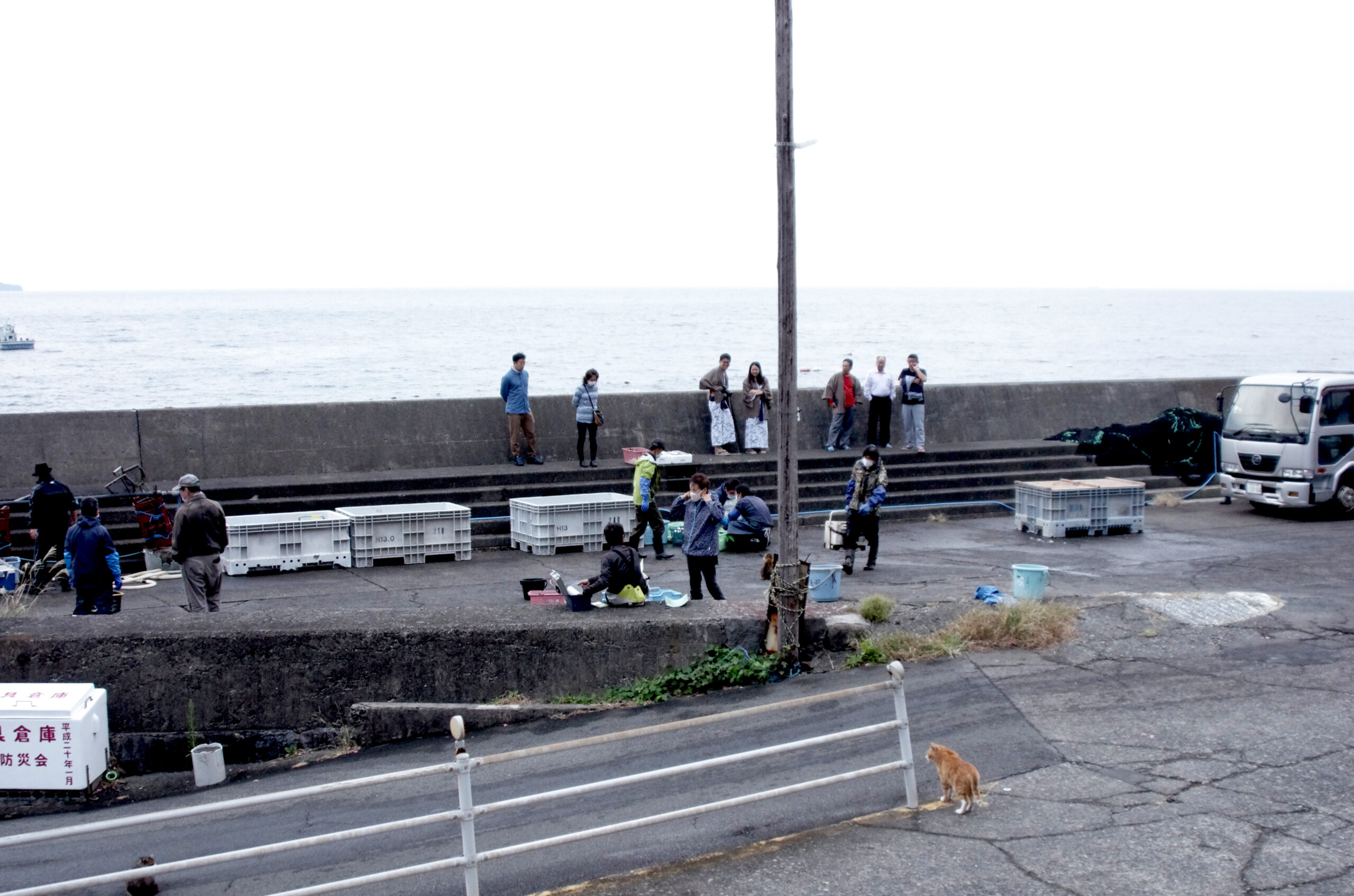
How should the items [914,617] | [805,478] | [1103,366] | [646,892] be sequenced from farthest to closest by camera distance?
[1103,366], [805,478], [914,617], [646,892]

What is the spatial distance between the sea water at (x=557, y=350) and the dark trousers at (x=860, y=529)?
1159 inches

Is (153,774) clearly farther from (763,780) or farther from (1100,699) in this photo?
(1100,699)

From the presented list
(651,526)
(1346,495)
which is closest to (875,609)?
(651,526)

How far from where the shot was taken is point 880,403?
69.7 feet

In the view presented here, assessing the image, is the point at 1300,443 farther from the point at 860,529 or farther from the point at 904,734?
the point at 904,734

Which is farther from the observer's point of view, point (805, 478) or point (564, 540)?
point (805, 478)

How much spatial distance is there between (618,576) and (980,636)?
3.47 meters

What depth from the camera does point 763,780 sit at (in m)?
7.92

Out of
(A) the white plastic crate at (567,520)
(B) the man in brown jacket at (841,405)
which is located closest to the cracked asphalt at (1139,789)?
(A) the white plastic crate at (567,520)

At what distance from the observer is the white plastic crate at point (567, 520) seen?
54.1ft

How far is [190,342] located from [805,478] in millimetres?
98879

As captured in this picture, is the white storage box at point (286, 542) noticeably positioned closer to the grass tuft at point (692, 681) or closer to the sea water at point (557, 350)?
the grass tuft at point (692, 681)

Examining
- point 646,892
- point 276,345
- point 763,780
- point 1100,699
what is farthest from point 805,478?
point 276,345

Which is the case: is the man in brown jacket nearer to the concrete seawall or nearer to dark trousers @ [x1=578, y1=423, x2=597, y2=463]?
the concrete seawall
